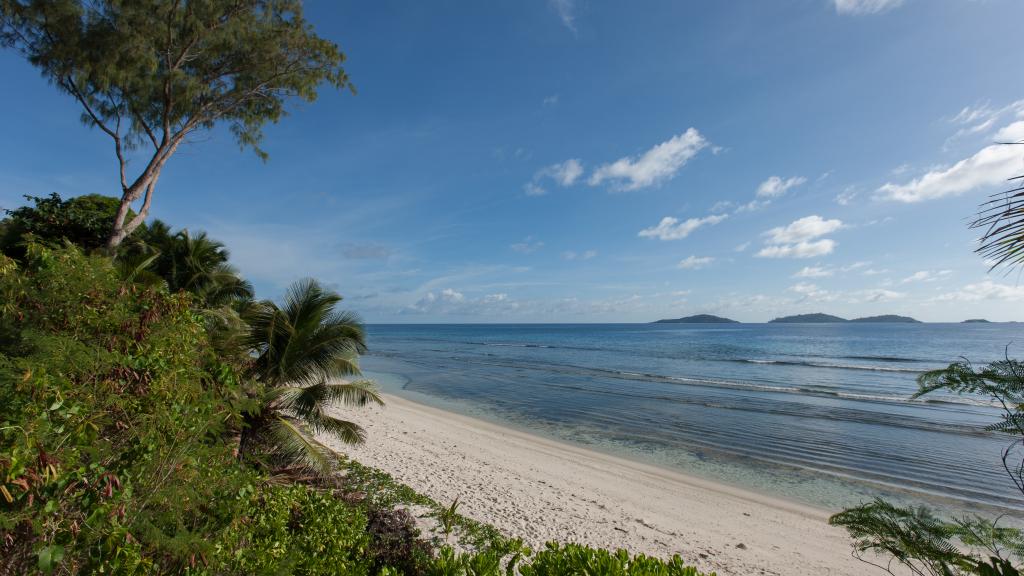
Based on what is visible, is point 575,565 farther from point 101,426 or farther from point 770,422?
point 770,422

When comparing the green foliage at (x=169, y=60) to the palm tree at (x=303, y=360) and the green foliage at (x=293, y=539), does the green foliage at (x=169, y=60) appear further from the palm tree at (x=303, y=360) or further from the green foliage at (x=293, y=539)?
the green foliage at (x=293, y=539)

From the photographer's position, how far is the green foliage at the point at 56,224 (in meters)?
11.7

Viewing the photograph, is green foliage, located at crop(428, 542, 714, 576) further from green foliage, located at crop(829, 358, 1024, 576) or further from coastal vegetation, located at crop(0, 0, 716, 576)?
green foliage, located at crop(829, 358, 1024, 576)

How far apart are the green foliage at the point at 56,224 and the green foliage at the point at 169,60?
3057 mm

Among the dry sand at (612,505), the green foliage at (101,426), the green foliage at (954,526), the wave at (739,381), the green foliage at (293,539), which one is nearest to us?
the green foliage at (101,426)

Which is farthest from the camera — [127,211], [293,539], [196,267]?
[196,267]

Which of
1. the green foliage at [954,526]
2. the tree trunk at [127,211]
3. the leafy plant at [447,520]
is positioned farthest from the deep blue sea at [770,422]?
the tree trunk at [127,211]

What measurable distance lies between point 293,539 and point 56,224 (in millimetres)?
14444

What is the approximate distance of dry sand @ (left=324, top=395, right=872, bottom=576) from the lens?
7.09m

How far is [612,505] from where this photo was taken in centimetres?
898

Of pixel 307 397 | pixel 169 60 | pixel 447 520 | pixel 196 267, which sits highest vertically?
pixel 169 60

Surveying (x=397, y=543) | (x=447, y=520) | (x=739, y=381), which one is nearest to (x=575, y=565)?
(x=397, y=543)

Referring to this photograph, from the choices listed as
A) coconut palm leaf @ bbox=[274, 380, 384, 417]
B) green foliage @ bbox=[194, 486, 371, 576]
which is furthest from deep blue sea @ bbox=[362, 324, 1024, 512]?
green foliage @ bbox=[194, 486, 371, 576]

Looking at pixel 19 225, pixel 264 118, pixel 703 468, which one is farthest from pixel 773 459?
pixel 19 225
